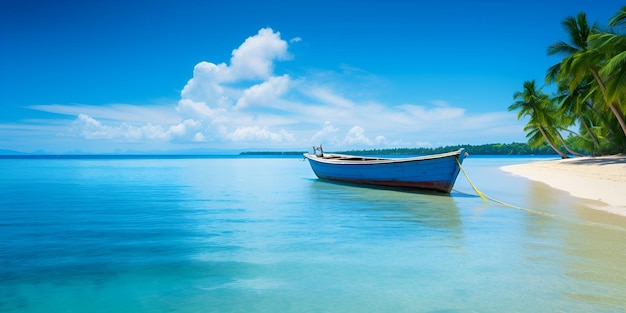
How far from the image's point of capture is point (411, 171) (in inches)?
559

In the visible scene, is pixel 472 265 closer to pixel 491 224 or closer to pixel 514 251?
pixel 514 251

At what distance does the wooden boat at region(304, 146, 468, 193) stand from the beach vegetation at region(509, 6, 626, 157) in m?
9.81

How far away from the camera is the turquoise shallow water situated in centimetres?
411

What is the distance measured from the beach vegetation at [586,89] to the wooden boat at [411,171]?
9.81 meters

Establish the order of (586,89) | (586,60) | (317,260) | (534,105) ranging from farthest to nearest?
(534,105)
(586,89)
(586,60)
(317,260)

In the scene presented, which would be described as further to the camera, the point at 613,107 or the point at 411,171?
the point at 613,107

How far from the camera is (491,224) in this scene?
830cm

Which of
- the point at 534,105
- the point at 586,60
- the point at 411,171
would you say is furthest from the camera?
the point at 534,105

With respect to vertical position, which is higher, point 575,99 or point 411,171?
point 575,99

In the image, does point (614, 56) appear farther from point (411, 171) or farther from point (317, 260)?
point (317, 260)

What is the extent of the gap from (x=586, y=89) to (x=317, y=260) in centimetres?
2865

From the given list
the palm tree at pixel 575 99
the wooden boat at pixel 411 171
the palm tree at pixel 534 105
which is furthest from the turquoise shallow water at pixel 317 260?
the palm tree at pixel 534 105

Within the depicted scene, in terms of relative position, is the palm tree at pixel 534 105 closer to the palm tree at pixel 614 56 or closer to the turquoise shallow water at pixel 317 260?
the palm tree at pixel 614 56

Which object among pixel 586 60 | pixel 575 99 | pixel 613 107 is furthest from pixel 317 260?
pixel 575 99
